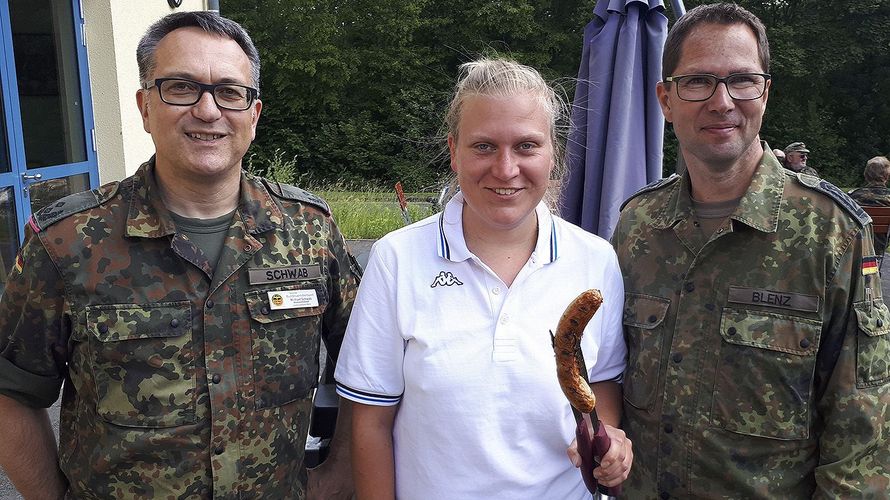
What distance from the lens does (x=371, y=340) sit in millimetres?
1812

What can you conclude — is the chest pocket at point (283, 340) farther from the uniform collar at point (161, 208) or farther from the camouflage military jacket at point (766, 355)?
the camouflage military jacket at point (766, 355)

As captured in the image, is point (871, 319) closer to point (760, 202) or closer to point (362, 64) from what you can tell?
point (760, 202)

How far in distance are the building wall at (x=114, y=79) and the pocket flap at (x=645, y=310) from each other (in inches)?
236

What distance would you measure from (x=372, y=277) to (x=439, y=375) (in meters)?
0.33

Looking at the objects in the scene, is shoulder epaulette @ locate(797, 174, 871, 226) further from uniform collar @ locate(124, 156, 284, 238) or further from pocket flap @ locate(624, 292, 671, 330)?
uniform collar @ locate(124, 156, 284, 238)

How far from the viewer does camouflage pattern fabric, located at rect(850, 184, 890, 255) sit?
8818 millimetres

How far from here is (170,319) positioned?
73.7 inches

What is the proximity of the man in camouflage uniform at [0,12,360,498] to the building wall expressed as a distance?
5.26 m

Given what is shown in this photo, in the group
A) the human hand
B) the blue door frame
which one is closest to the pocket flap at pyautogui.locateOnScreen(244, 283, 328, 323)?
the human hand

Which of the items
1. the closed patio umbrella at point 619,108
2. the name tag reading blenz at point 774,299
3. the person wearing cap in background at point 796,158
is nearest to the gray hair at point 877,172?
the person wearing cap in background at point 796,158

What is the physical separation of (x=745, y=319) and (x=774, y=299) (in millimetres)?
95

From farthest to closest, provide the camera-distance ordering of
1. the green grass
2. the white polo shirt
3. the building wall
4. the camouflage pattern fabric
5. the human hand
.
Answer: the green grass → the camouflage pattern fabric → the building wall → the white polo shirt → the human hand

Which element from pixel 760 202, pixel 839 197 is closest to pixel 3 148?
pixel 760 202

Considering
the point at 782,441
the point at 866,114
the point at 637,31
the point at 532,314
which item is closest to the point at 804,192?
the point at 782,441
